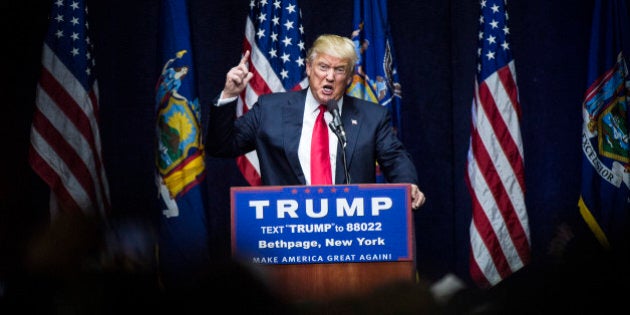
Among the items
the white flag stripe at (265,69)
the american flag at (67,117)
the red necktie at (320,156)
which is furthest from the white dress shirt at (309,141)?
the american flag at (67,117)

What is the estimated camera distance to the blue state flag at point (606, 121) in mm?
4453

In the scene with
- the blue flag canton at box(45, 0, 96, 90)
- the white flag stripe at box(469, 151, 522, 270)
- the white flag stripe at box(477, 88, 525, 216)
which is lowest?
the white flag stripe at box(469, 151, 522, 270)

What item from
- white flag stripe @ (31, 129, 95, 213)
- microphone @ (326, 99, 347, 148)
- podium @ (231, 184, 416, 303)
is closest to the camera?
podium @ (231, 184, 416, 303)

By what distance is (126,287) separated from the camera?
81 cm

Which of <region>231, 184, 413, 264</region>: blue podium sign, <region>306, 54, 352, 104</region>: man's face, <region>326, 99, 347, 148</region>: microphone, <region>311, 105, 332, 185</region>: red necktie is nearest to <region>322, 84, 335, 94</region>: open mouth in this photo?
<region>306, 54, 352, 104</region>: man's face

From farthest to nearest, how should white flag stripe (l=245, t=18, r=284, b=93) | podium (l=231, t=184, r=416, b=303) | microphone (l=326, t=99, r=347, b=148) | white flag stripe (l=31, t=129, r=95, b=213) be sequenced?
white flag stripe (l=245, t=18, r=284, b=93), white flag stripe (l=31, t=129, r=95, b=213), microphone (l=326, t=99, r=347, b=148), podium (l=231, t=184, r=416, b=303)

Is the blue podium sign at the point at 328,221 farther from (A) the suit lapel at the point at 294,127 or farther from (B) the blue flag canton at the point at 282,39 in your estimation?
(B) the blue flag canton at the point at 282,39

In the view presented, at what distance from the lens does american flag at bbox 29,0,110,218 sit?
4215 millimetres

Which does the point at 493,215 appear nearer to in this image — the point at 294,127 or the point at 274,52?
the point at 274,52

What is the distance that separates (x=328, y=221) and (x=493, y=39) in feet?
8.56

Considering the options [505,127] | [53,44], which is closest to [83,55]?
[53,44]

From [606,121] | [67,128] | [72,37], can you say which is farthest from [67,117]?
[606,121]

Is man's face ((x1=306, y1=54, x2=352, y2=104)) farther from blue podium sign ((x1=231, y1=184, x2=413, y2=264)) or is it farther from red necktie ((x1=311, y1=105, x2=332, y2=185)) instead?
blue podium sign ((x1=231, y1=184, x2=413, y2=264))

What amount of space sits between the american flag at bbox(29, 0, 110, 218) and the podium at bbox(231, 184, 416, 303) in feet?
7.08
